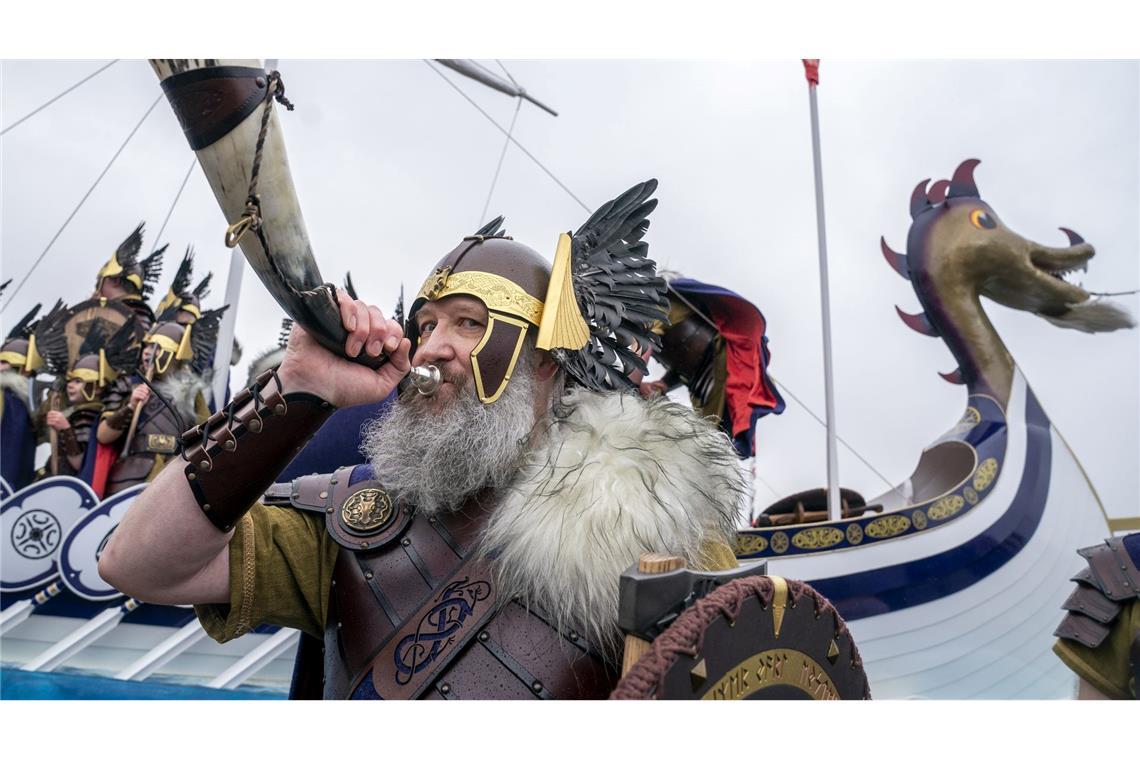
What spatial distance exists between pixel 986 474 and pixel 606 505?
4.73 metres

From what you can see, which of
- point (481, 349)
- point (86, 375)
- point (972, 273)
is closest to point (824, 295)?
point (972, 273)

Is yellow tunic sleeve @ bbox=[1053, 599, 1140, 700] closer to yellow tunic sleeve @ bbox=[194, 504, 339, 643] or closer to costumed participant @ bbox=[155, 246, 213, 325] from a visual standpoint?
yellow tunic sleeve @ bbox=[194, 504, 339, 643]

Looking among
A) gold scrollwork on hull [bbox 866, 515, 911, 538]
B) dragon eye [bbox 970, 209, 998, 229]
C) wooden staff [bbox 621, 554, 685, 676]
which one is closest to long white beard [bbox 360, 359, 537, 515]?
wooden staff [bbox 621, 554, 685, 676]

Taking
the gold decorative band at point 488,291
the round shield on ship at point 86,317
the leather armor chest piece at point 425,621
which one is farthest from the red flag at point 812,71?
the round shield on ship at point 86,317

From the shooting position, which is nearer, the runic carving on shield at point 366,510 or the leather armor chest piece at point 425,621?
the leather armor chest piece at point 425,621

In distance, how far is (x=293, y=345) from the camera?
1.35 metres

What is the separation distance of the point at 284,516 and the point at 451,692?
1.54ft

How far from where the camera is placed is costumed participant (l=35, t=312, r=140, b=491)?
237 inches

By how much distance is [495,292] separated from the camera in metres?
1.74

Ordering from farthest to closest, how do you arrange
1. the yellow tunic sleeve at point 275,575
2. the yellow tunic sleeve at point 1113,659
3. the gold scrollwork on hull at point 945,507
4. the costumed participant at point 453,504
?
the gold scrollwork on hull at point 945,507, the yellow tunic sleeve at point 1113,659, the yellow tunic sleeve at point 275,575, the costumed participant at point 453,504

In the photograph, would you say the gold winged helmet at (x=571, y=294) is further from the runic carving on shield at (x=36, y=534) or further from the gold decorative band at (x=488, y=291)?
the runic carving on shield at (x=36, y=534)

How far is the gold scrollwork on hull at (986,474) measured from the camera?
5.41 m

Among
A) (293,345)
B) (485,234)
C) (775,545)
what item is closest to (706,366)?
(775,545)

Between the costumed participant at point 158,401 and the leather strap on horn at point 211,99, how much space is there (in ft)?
16.1
